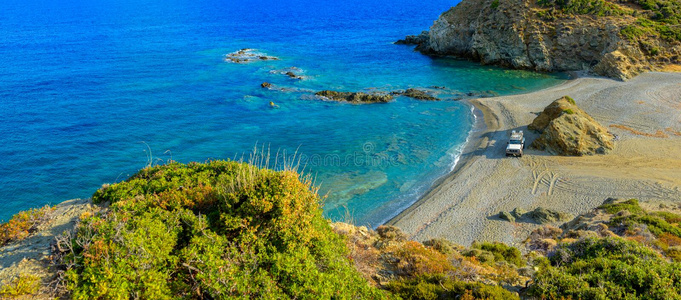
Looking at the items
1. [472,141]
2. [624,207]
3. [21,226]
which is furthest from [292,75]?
[21,226]

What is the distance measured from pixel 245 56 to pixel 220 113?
98.9 ft

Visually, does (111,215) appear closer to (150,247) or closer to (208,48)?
(150,247)

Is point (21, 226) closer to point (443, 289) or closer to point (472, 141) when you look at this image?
point (443, 289)

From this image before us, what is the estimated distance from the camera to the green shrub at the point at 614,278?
9.13 meters

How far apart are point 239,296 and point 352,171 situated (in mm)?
23503

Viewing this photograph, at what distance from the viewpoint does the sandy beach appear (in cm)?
2409

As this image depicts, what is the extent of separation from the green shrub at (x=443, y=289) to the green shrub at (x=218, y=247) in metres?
1.35

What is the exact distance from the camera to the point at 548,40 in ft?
196

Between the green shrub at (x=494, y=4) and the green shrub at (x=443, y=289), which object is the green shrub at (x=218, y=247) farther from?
the green shrub at (x=494, y=4)

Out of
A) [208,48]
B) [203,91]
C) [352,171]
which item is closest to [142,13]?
[208,48]

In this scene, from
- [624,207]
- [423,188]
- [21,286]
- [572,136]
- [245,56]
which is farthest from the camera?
[245,56]

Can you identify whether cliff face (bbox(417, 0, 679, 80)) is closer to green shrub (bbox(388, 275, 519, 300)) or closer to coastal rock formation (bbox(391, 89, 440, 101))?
coastal rock formation (bbox(391, 89, 440, 101))

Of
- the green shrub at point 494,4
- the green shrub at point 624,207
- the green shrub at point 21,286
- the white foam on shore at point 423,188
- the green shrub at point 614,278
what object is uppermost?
the green shrub at point 494,4

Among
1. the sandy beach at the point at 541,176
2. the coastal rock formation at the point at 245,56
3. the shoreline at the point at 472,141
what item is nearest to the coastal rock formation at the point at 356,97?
the shoreline at the point at 472,141
